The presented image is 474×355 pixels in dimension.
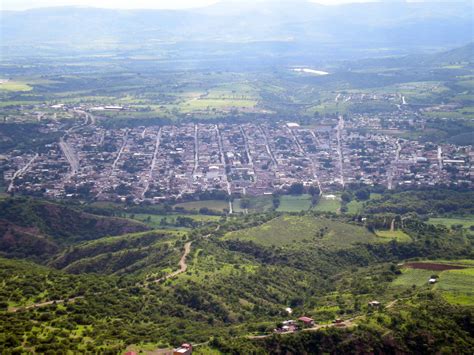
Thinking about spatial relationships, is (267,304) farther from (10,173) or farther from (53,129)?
(53,129)

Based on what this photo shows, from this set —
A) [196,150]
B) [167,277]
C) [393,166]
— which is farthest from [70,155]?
[167,277]

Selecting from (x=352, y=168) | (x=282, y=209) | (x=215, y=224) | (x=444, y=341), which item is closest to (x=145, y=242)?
(x=215, y=224)

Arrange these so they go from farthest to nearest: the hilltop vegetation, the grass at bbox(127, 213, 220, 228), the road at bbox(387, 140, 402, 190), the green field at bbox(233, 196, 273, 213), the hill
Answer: the road at bbox(387, 140, 402, 190)
the green field at bbox(233, 196, 273, 213)
the grass at bbox(127, 213, 220, 228)
the hill
the hilltop vegetation

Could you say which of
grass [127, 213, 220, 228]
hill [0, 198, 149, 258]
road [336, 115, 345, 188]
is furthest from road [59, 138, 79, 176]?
road [336, 115, 345, 188]

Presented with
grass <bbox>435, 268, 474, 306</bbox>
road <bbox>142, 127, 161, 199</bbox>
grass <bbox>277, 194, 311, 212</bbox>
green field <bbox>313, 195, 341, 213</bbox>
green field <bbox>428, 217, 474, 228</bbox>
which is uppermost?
grass <bbox>435, 268, 474, 306</bbox>

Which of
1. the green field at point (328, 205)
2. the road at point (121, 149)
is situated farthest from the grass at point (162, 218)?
the road at point (121, 149)

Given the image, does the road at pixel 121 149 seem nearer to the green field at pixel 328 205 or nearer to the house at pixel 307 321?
the green field at pixel 328 205

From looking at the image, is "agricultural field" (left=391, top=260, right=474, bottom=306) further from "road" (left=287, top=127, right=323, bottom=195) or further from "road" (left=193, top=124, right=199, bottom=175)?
"road" (left=193, top=124, right=199, bottom=175)

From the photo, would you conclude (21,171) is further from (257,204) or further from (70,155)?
(257,204)
